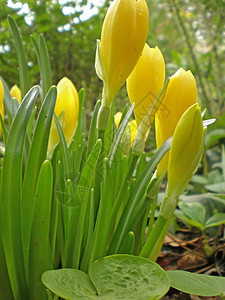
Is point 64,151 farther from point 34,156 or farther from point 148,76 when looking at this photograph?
point 148,76

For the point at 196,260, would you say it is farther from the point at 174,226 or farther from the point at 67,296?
the point at 67,296

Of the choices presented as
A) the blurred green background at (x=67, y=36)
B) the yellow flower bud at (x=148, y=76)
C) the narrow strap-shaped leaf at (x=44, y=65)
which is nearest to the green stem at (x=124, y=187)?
the yellow flower bud at (x=148, y=76)

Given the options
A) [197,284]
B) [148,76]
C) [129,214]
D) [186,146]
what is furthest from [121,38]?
[197,284]

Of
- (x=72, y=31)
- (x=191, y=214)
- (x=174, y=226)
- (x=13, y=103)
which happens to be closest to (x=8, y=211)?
(x=13, y=103)

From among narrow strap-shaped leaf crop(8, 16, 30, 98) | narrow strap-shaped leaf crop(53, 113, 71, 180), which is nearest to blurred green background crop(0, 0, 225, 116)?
narrow strap-shaped leaf crop(8, 16, 30, 98)

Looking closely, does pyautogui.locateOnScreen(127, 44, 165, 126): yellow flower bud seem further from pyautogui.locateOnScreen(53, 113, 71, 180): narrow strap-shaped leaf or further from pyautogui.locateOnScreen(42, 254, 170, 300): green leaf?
pyautogui.locateOnScreen(42, 254, 170, 300): green leaf

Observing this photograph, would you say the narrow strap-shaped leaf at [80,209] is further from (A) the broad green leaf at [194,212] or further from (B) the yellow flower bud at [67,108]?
(A) the broad green leaf at [194,212]
